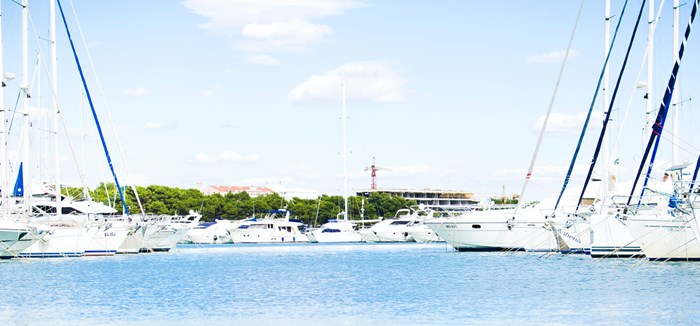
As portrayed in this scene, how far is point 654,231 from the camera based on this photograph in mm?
41344

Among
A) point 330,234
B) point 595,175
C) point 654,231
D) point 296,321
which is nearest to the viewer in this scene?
point 296,321

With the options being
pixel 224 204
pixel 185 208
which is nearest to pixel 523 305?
pixel 185 208

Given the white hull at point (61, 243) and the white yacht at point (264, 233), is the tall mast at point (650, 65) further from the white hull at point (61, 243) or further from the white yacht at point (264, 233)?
the white yacht at point (264, 233)

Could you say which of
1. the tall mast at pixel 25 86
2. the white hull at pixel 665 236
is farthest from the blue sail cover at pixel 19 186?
the white hull at pixel 665 236

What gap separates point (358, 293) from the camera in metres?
35.2

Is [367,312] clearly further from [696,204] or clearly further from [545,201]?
[545,201]

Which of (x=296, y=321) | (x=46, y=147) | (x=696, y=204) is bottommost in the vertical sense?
(x=296, y=321)

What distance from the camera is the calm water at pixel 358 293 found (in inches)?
1075

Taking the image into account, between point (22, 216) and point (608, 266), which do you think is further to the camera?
point (22, 216)

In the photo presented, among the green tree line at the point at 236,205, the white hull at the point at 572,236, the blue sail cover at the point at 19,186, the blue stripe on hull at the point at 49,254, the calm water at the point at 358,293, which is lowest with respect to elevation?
the calm water at the point at 358,293

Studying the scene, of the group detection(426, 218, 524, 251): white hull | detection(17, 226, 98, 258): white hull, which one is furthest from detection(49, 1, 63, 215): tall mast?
detection(426, 218, 524, 251): white hull

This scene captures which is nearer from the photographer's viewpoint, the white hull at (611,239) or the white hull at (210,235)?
the white hull at (611,239)

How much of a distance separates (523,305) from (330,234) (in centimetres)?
8299

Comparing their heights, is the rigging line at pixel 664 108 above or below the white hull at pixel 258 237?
above
